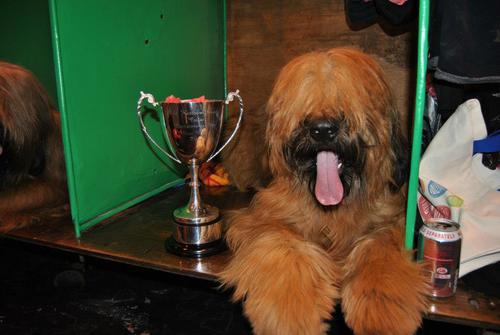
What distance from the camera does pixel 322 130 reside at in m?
1.45

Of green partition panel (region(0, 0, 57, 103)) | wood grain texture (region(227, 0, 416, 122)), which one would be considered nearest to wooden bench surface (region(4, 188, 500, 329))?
wood grain texture (region(227, 0, 416, 122))

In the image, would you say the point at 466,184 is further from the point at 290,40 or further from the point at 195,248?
the point at 290,40

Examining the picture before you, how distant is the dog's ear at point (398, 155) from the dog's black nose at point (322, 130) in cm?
30

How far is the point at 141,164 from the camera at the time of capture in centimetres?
236

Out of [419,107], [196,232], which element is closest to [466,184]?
[419,107]

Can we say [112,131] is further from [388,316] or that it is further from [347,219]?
[388,316]

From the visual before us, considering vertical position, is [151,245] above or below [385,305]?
below

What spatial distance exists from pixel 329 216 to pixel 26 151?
5.44 feet

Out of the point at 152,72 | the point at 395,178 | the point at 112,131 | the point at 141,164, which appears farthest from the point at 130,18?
the point at 395,178

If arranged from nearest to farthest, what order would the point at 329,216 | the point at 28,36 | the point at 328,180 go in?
the point at 328,180
the point at 329,216
the point at 28,36

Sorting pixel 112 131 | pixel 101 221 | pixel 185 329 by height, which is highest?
pixel 112 131

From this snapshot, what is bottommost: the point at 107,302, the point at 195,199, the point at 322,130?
the point at 107,302

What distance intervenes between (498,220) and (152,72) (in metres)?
1.85

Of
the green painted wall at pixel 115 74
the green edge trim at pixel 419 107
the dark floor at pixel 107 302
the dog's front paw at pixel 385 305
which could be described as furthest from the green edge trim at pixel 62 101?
the green edge trim at pixel 419 107
